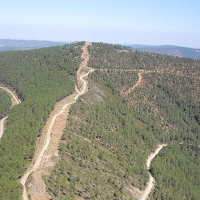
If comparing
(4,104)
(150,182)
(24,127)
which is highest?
(24,127)

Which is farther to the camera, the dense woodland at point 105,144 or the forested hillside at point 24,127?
the dense woodland at point 105,144

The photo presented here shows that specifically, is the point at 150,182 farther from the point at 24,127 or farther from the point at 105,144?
the point at 24,127

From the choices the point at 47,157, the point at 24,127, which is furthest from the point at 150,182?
the point at 24,127

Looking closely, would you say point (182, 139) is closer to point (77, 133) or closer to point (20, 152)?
point (77, 133)

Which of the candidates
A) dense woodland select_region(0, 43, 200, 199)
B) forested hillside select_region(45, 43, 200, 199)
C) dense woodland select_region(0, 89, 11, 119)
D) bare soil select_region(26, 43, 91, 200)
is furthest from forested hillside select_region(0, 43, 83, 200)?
forested hillside select_region(45, 43, 200, 199)

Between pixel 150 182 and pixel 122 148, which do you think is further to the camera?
pixel 122 148

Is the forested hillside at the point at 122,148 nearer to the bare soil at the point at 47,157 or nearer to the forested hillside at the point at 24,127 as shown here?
the bare soil at the point at 47,157

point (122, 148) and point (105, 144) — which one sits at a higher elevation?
point (105, 144)

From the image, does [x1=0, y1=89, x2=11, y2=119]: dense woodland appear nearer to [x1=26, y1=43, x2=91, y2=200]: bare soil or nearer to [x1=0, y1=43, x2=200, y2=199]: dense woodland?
[x1=0, y1=43, x2=200, y2=199]: dense woodland

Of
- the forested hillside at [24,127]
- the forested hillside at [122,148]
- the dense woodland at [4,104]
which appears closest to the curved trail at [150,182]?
the forested hillside at [122,148]

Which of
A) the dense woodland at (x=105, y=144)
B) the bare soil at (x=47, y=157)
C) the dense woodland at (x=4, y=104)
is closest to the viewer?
the bare soil at (x=47, y=157)
